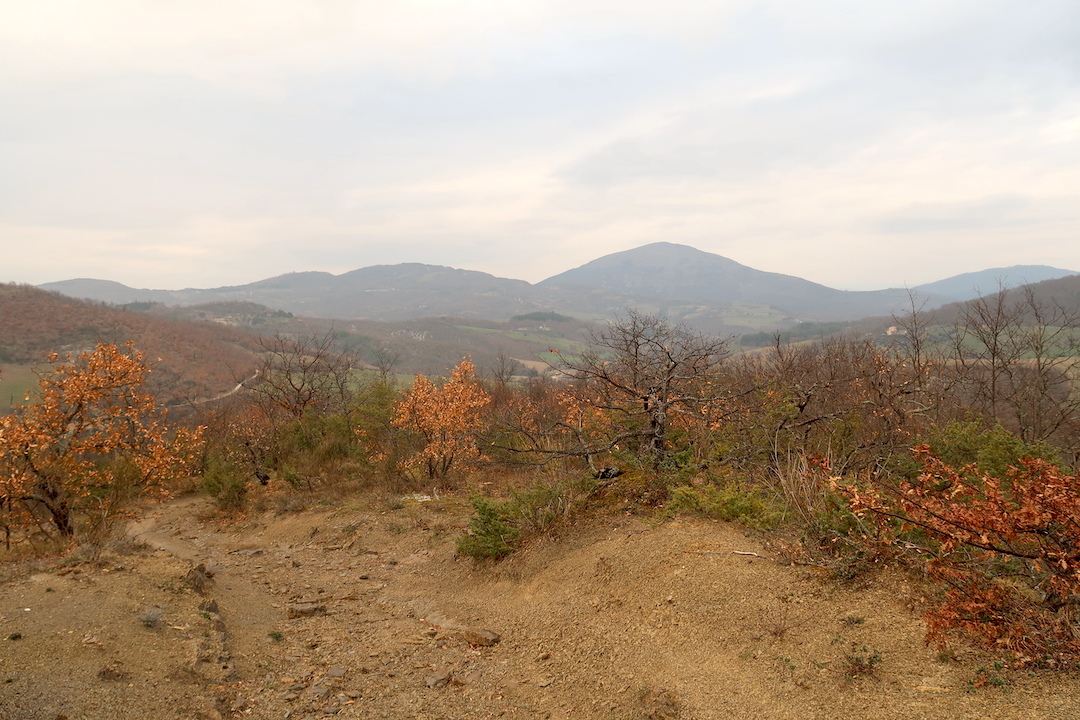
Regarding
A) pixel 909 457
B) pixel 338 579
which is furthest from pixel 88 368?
pixel 909 457

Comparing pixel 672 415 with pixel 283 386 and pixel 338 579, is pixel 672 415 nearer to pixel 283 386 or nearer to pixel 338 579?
pixel 338 579

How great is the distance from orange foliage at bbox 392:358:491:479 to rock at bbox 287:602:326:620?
655cm

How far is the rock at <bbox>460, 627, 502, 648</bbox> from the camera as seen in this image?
5859mm

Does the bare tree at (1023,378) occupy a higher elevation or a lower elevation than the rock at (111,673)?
higher

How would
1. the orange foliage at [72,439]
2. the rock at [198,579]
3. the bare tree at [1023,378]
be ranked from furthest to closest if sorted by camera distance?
the bare tree at [1023,378] → the orange foliage at [72,439] → the rock at [198,579]

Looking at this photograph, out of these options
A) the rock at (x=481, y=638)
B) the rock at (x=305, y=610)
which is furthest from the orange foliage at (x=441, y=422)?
the rock at (x=481, y=638)

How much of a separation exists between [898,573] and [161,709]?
647 cm

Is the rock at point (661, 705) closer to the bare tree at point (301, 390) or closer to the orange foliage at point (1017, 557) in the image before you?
the orange foliage at point (1017, 557)

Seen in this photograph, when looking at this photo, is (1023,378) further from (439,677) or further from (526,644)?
(439,677)

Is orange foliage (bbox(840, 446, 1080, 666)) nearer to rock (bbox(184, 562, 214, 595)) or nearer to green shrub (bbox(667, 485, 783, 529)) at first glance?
green shrub (bbox(667, 485, 783, 529))

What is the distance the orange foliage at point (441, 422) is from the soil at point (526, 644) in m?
5.95

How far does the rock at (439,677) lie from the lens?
5.05 meters

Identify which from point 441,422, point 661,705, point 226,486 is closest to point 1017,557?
point 661,705

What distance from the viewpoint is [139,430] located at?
1009 cm
